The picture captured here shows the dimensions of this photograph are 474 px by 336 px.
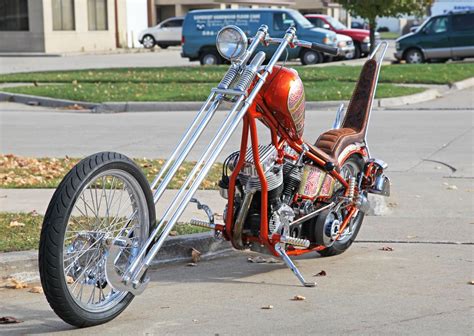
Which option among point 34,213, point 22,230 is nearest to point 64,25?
point 34,213

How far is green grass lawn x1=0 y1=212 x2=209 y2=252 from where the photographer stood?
715cm

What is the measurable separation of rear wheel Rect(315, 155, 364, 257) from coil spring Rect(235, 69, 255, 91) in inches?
47.5

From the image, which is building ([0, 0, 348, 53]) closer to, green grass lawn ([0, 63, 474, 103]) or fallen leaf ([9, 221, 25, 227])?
green grass lawn ([0, 63, 474, 103])

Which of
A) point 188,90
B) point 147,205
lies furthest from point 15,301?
point 188,90

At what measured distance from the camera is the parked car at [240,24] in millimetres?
33094

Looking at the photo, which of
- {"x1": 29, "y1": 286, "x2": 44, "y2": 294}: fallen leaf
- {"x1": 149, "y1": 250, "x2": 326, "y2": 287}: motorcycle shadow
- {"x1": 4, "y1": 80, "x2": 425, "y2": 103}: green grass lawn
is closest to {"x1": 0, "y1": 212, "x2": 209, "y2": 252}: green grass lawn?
{"x1": 149, "y1": 250, "x2": 326, "y2": 287}: motorcycle shadow

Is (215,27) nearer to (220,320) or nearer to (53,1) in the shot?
(53,1)

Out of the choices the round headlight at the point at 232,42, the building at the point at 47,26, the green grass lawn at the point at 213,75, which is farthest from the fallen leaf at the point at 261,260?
the building at the point at 47,26

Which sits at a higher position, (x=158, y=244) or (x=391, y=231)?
(x=158, y=244)

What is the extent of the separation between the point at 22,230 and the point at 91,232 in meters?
2.27

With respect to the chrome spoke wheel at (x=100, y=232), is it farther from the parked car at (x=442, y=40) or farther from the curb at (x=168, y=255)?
the parked car at (x=442, y=40)

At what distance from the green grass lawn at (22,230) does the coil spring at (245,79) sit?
1904mm

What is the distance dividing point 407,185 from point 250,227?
14.2 feet

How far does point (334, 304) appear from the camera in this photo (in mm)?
6023
